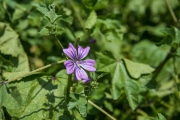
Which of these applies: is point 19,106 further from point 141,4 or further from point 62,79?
point 141,4

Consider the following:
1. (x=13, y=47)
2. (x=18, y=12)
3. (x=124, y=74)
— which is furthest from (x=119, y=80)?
(x=18, y=12)

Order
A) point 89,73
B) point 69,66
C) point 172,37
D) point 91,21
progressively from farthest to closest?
1. point 89,73
2. point 91,21
3. point 172,37
4. point 69,66

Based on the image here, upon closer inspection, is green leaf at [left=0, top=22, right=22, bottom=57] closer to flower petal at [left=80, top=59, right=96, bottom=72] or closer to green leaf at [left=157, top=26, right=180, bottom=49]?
flower petal at [left=80, top=59, right=96, bottom=72]

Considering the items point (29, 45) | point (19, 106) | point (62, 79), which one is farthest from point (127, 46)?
point (19, 106)

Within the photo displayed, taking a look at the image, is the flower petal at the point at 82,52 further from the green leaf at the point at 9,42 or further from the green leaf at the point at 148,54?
the green leaf at the point at 148,54

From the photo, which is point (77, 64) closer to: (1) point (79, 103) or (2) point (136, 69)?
(1) point (79, 103)

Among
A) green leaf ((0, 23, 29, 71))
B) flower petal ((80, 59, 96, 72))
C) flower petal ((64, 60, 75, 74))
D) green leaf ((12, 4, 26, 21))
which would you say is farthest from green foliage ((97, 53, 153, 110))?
green leaf ((12, 4, 26, 21))
